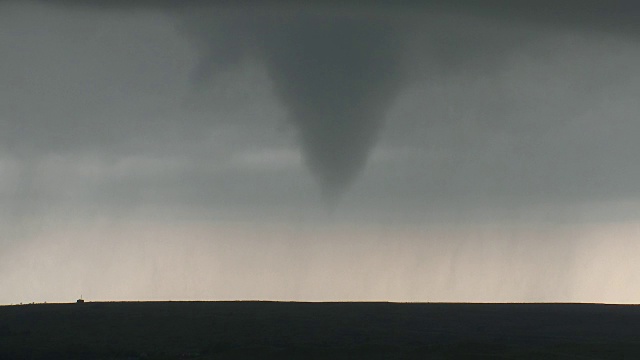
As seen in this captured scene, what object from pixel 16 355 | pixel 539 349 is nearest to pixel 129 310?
pixel 16 355

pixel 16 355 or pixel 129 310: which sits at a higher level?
pixel 129 310

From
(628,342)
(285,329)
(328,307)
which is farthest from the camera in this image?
(328,307)

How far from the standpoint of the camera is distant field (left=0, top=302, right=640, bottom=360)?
8162cm

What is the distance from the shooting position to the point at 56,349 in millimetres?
83500

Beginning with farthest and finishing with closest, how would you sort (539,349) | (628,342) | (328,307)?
(328,307)
(628,342)
(539,349)

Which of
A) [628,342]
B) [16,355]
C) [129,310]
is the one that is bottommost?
[16,355]

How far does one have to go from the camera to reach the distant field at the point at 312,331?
3214 inches

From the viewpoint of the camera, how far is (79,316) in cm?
10869

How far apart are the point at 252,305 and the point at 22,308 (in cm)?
2861

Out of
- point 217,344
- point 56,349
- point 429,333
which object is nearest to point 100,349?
point 56,349

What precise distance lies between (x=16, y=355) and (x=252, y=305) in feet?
167

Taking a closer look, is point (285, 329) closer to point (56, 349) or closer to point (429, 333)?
point (429, 333)

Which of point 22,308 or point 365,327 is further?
point 22,308

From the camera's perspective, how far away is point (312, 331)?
325 ft
